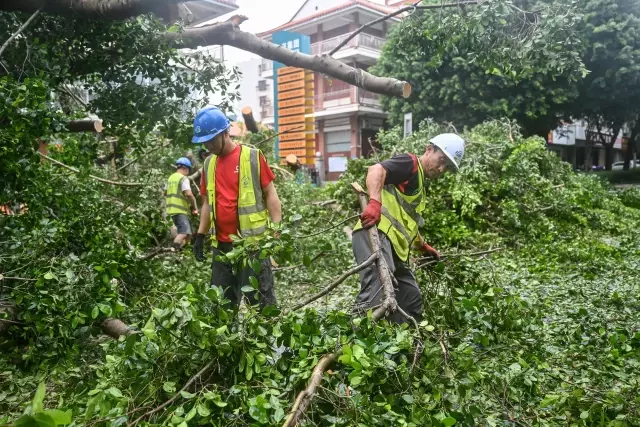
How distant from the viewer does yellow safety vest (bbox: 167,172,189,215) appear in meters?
6.79

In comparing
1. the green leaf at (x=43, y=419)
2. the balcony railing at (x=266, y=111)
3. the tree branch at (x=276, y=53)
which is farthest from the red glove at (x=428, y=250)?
the balcony railing at (x=266, y=111)

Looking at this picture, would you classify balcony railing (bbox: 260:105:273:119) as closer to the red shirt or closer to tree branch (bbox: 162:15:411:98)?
tree branch (bbox: 162:15:411:98)

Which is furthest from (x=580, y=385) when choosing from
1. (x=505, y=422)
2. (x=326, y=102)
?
(x=326, y=102)

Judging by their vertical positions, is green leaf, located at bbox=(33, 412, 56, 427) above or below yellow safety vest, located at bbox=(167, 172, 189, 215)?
below

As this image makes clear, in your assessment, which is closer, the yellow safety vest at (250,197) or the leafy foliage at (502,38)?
the yellow safety vest at (250,197)

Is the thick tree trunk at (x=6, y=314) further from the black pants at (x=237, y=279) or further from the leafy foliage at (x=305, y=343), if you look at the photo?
the black pants at (x=237, y=279)

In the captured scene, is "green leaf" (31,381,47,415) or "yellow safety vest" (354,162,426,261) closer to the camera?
"green leaf" (31,381,47,415)

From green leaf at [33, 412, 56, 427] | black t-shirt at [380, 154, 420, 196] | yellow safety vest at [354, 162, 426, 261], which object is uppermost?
black t-shirt at [380, 154, 420, 196]

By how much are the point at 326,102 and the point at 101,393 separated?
1099 inches

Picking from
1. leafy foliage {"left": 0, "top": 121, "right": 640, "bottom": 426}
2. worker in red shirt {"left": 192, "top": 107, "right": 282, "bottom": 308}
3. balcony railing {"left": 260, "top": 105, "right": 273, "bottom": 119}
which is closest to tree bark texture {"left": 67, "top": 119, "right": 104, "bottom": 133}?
leafy foliage {"left": 0, "top": 121, "right": 640, "bottom": 426}

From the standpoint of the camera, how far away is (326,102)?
95.2 ft

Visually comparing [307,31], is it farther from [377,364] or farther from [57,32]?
[377,364]

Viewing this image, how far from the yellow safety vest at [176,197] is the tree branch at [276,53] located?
2.81 m

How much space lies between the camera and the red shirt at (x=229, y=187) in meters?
3.62
